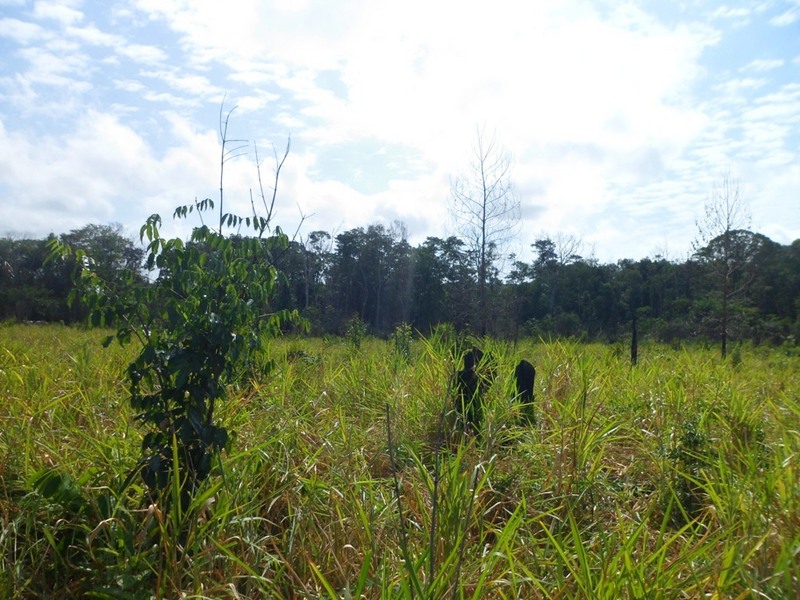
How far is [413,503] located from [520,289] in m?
22.6

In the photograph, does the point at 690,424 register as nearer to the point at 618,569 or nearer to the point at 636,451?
the point at 636,451

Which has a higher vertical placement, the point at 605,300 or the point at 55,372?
the point at 605,300

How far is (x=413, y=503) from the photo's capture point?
10.3ft

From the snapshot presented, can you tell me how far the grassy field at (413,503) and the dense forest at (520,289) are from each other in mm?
10731

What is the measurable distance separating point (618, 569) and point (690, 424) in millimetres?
1555

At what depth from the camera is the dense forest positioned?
55.8 feet

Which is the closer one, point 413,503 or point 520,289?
point 413,503

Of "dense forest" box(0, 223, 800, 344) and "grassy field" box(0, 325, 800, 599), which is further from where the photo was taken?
"dense forest" box(0, 223, 800, 344)

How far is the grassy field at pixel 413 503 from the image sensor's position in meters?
2.38

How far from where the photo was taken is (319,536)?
2932 millimetres

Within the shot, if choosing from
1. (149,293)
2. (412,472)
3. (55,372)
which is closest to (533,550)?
(412,472)

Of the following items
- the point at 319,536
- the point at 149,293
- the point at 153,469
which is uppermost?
the point at 149,293

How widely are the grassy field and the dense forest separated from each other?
35.2 feet

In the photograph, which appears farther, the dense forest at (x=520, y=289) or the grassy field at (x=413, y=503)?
the dense forest at (x=520, y=289)
